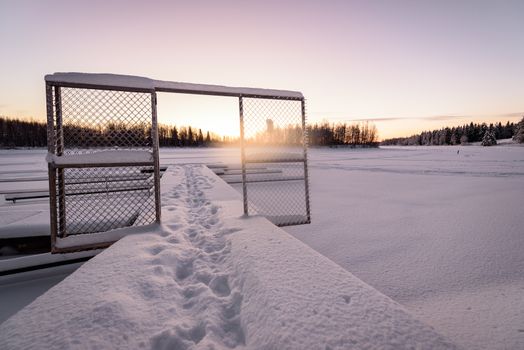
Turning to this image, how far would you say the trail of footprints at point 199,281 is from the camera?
5.84ft

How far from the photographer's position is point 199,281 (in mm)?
2602

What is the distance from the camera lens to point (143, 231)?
3893 millimetres

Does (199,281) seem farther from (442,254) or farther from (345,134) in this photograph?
(345,134)

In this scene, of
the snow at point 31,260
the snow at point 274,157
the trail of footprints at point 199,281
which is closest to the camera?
the trail of footprints at point 199,281

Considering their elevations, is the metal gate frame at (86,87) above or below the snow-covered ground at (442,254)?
above

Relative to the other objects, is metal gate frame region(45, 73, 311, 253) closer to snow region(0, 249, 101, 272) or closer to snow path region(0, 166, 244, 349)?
snow region(0, 249, 101, 272)

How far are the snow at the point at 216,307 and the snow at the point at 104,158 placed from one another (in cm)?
121

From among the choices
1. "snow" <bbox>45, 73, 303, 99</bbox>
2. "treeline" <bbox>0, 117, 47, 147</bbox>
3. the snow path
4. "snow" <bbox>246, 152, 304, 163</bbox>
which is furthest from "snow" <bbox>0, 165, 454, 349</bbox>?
"treeline" <bbox>0, 117, 47, 147</bbox>

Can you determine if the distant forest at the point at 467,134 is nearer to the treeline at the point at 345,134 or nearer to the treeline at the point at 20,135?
the treeline at the point at 345,134

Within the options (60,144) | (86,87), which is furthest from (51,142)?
(86,87)

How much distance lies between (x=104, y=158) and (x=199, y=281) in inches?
87.5

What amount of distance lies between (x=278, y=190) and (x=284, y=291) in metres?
9.73

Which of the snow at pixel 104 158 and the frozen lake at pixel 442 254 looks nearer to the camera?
the frozen lake at pixel 442 254

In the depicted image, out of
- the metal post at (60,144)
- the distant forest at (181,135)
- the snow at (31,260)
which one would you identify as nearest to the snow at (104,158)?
the metal post at (60,144)
